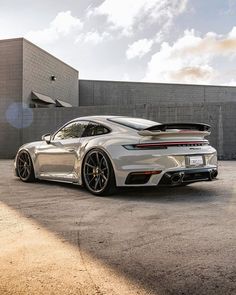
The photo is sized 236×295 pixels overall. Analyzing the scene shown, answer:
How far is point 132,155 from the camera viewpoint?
5316mm

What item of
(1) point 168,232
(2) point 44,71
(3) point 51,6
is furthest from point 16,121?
(1) point 168,232

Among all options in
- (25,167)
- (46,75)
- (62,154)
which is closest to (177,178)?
(62,154)

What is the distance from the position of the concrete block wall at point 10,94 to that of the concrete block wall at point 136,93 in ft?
31.2

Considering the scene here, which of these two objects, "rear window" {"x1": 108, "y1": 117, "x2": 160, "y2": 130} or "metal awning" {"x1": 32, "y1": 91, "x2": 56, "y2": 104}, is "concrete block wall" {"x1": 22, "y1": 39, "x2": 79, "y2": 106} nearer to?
"metal awning" {"x1": 32, "y1": 91, "x2": 56, "y2": 104}

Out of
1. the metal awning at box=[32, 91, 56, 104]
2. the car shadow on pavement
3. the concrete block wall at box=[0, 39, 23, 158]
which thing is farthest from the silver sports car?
the metal awning at box=[32, 91, 56, 104]

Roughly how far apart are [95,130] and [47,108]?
11.6 m

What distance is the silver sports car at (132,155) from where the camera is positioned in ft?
17.4

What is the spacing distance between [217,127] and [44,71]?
9.52m

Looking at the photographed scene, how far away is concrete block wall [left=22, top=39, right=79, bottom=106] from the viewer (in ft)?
59.4

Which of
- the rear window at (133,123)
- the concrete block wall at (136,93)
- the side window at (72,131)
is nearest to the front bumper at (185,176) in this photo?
the rear window at (133,123)

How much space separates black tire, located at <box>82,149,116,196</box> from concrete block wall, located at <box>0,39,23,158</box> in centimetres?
1260

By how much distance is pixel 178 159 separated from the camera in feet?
17.6

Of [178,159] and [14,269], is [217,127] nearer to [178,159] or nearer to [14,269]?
[178,159]

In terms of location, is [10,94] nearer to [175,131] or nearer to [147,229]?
[175,131]
